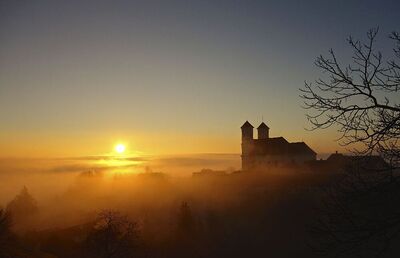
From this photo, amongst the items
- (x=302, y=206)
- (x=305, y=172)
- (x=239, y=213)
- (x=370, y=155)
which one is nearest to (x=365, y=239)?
(x=370, y=155)

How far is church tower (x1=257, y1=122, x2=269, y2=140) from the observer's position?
79250mm

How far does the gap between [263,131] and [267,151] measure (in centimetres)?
615

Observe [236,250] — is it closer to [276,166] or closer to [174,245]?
[174,245]

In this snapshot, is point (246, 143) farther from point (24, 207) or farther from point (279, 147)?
point (24, 207)

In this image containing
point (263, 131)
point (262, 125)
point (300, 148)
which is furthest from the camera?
point (262, 125)

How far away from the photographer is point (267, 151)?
74.8 meters

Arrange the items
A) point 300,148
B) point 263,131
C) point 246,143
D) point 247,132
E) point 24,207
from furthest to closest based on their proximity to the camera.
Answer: point 24,207
point 263,131
point 247,132
point 246,143
point 300,148

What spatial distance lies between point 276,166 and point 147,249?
96.5 feet

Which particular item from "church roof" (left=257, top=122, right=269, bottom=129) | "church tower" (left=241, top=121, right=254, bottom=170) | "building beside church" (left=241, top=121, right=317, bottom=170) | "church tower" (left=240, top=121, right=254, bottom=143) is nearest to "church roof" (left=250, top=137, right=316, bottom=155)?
"building beside church" (left=241, top=121, right=317, bottom=170)

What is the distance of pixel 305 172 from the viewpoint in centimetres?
6812

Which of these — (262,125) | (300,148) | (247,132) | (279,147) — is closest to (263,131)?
(262,125)

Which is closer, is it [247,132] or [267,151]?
[267,151]

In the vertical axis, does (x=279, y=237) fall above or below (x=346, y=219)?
below

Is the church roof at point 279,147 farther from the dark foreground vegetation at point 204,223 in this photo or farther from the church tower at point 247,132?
the dark foreground vegetation at point 204,223
